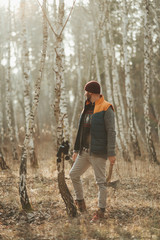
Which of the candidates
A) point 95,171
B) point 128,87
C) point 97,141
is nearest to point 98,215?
point 95,171

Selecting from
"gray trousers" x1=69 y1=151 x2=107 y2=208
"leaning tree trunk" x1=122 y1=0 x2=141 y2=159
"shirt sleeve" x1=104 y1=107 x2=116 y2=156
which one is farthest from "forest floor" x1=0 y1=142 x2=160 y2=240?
"leaning tree trunk" x1=122 y1=0 x2=141 y2=159

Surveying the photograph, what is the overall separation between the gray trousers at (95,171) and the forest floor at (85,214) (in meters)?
0.39

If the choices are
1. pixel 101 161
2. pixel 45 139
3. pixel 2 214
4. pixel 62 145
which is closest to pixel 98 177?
pixel 101 161

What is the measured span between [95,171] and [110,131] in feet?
2.37

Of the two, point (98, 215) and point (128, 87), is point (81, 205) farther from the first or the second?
point (128, 87)

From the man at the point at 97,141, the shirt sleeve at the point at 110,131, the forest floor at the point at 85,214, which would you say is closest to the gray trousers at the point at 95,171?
the man at the point at 97,141

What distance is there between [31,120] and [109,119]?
1515 millimetres

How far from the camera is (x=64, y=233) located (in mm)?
4035

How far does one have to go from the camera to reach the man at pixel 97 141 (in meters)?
4.48

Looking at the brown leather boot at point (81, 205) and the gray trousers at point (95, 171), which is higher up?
the gray trousers at point (95, 171)

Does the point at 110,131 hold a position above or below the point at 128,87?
below

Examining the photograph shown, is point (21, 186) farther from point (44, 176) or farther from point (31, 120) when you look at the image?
point (44, 176)

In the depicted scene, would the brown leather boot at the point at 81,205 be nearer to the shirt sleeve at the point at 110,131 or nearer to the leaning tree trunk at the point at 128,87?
the shirt sleeve at the point at 110,131

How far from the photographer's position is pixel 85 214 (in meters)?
4.79
